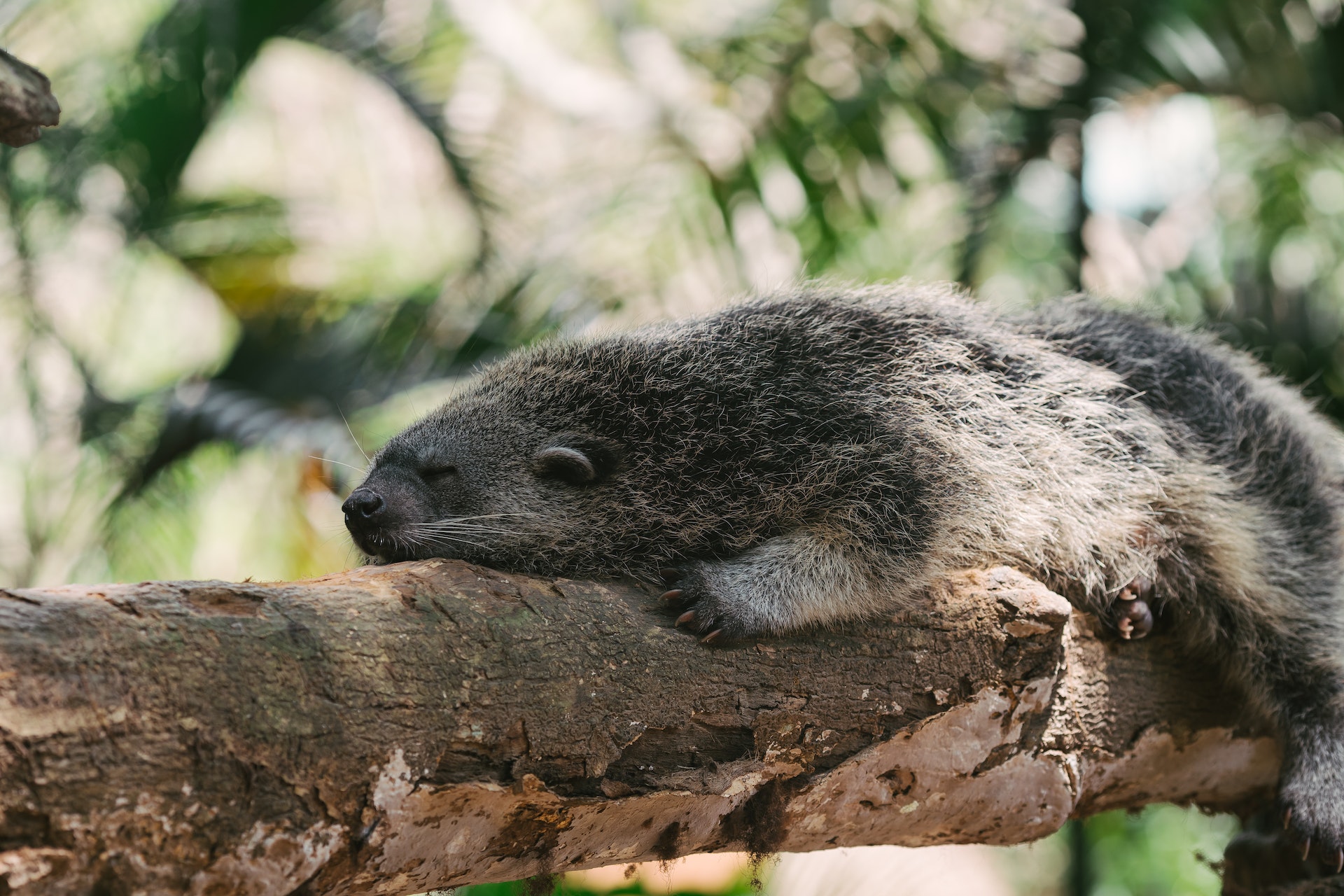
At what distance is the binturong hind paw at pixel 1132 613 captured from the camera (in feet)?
11.2

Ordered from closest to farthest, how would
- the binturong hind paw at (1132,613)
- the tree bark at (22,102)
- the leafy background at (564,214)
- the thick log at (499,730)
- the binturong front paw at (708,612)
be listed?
the thick log at (499,730) → the tree bark at (22,102) → the binturong front paw at (708,612) → the binturong hind paw at (1132,613) → the leafy background at (564,214)

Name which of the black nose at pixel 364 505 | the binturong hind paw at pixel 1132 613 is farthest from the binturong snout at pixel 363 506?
the binturong hind paw at pixel 1132 613

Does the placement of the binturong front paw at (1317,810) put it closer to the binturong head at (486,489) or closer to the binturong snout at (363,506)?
the binturong head at (486,489)

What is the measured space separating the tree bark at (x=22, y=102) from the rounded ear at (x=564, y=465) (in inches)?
62.4

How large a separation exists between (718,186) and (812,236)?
0.69 metres

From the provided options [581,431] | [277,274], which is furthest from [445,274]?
[581,431]

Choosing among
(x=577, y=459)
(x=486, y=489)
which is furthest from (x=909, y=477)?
(x=486, y=489)

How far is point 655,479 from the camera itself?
3.32 meters

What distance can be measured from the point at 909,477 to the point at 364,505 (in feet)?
5.29

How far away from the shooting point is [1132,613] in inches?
135

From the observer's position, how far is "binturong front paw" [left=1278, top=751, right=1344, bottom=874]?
3.33m

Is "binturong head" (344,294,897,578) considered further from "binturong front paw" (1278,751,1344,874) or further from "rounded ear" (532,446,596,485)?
"binturong front paw" (1278,751,1344,874)

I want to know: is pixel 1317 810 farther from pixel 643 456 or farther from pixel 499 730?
pixel 499 730

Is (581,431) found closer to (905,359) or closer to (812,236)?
(905,359)
